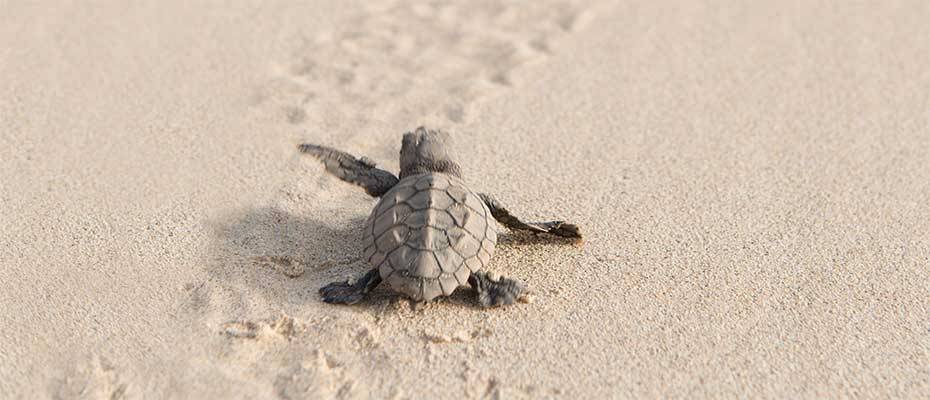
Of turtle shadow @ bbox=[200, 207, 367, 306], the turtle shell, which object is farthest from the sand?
the turtle shell

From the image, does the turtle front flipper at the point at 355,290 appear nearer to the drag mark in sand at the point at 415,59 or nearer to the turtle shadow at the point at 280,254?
the turtle shadow at the point at 280,254

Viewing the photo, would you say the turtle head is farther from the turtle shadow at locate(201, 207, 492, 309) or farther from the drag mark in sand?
the drag mark in sand

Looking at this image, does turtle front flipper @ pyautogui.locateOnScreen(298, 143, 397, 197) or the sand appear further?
turtle front flipper @ pyautogui.locateOnScreen(298, 143, 397, 197)

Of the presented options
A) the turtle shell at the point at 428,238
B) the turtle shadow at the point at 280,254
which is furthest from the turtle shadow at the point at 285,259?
the turtle shell at the point at 428,238

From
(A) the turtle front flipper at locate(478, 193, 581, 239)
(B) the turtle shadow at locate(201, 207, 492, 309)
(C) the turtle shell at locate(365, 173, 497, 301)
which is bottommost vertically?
(B) the turtle shadow at locate(201, 207, 492, 309)

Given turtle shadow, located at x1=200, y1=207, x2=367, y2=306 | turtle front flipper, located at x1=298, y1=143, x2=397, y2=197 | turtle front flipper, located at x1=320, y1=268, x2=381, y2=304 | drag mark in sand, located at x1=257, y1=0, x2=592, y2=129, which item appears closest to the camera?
turtle front flipper, located at x1=320, y1=268, x2=381, y2=304

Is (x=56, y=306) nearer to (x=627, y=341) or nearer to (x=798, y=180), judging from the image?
(x=627, y=341)
